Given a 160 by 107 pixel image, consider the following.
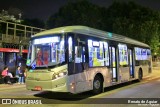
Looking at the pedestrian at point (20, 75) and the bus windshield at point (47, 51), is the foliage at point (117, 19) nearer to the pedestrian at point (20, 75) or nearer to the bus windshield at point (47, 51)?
the pedestrian at point (20, 75)

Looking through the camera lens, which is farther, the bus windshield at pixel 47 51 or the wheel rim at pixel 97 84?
the wheel rim at pixel 97 84

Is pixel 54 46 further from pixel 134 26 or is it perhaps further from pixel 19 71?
pixel 134 26

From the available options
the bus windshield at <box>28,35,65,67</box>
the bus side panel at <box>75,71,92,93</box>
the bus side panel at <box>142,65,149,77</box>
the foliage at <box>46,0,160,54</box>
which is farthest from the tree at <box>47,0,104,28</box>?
the bus windshield at <box>28,35,65,67</box>

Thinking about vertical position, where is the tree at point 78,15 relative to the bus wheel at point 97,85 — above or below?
above

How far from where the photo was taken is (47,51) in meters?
11.8

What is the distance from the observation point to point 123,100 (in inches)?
452

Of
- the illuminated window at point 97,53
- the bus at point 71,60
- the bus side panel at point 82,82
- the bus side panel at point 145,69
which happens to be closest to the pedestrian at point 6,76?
the bus at point 71,60

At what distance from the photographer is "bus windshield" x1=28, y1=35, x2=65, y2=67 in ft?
37.4

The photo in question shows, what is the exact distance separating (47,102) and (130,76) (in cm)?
806

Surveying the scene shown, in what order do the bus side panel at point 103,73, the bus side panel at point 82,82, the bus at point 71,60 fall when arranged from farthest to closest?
the bus side panel at point 103,73 < the bus side panel at point 82,82 < the bus at point 71,60

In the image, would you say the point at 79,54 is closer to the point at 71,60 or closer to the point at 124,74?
the point at 71,60

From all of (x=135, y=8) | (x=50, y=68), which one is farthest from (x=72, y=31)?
(x=135, y=8)

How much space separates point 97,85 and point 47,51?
329 cm

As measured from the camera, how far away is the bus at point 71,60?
1130 cm
